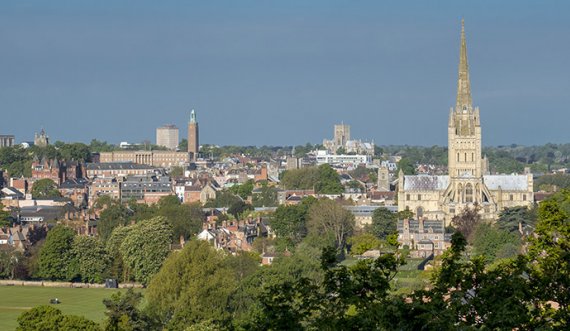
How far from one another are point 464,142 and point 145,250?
3648 centimetres

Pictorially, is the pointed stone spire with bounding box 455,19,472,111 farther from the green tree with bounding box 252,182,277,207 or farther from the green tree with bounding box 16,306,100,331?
the green tree with bounding box 16,306,100,331

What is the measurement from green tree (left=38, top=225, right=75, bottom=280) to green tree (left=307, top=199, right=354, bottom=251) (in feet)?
60.8

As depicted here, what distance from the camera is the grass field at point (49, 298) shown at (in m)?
54.7

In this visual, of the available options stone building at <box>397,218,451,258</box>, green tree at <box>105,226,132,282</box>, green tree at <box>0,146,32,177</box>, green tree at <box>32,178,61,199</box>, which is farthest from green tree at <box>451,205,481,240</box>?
green tree at <box>0,146,32,177</box>

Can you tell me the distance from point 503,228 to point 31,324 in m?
47.2

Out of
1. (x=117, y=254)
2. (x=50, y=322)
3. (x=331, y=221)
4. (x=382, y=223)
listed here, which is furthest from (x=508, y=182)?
(x=50, y=322)

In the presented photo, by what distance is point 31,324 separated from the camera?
40.9m

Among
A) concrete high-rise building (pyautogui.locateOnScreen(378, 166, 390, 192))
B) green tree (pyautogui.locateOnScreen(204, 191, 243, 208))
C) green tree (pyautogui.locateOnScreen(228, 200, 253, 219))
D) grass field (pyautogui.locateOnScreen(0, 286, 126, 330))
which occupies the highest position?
concrete high-rise building (pyautogui.locateOnScreen(378, 166, 390, 192))

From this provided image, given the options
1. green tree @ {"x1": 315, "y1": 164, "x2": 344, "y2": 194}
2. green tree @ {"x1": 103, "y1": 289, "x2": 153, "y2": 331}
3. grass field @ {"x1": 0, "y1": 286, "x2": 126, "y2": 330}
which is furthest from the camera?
green tree @ {"x1": 315, "y1": 164, "x2": 344, "y2": 194}

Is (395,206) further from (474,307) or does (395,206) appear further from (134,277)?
(474,307)

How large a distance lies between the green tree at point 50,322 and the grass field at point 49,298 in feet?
31.9

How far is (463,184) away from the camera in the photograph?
315ft

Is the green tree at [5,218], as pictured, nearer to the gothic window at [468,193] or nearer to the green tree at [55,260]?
the green tree at [55,260]

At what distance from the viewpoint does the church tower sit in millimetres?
96500
